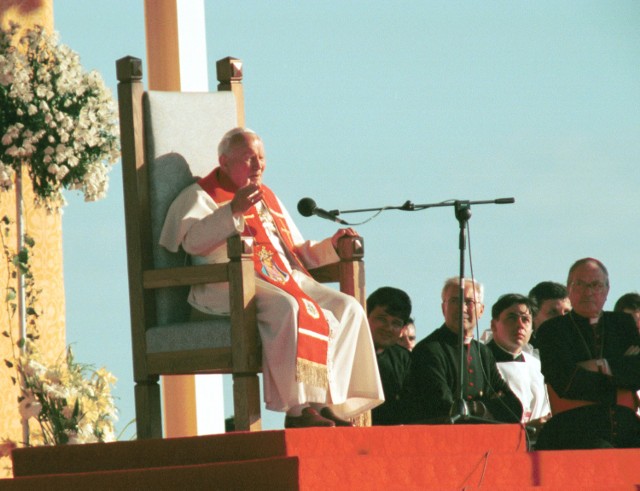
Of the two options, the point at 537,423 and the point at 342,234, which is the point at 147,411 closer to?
the point at 342,234

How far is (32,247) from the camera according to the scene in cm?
646

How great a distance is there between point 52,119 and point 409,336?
1.96m

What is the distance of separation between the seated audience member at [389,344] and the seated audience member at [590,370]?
0.61 meters

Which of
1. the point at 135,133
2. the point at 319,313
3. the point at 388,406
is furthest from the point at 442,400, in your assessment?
the point at 135,133

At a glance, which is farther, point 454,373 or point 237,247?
point 454,373

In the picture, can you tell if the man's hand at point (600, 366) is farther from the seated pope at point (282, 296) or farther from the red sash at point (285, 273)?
the red sash at point (285, 273)

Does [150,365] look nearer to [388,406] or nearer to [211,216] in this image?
[211,216]

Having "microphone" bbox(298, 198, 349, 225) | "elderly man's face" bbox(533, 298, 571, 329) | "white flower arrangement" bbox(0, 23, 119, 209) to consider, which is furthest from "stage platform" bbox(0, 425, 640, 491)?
"elderly man's face" bbox(533, 298, 571, 329)

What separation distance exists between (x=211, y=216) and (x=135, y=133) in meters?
0.53

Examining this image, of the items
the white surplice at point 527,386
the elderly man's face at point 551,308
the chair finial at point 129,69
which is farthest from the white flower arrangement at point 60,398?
the elderly man's face at point 551,308

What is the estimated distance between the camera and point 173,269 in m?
5.32

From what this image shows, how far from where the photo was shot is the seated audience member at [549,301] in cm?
673

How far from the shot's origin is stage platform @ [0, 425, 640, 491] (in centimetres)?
386

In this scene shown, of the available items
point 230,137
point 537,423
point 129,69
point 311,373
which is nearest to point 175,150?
point 230,137
